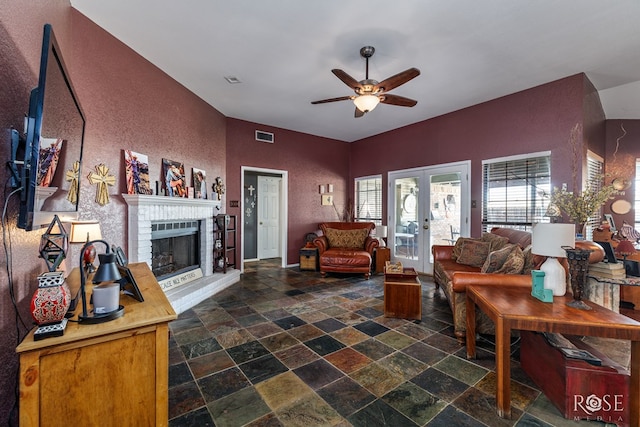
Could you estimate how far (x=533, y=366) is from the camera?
2.00 metres

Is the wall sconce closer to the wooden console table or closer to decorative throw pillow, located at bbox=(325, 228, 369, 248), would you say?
the wooden console table

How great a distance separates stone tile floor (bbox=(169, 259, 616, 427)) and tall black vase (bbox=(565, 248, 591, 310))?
0.69 meters

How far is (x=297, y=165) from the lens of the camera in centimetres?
603

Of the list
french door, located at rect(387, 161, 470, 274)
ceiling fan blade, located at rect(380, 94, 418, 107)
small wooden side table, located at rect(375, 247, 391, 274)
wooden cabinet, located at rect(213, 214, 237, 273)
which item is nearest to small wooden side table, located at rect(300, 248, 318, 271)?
small wooden side table, located at rect(375, 247, 391, 274)

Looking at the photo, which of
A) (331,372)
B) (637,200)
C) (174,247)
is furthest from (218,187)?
(637,200)

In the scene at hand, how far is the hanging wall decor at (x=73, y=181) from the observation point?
180 cm

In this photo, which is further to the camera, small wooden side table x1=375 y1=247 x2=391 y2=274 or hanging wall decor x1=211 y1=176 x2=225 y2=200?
small wooden side table x1=375 y1=247 x2=391 y2=274

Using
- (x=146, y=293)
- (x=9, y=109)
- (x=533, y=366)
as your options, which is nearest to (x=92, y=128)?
(x=9, y=109)

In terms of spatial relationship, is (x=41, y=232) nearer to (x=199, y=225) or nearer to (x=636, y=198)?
(x=199, y=225)

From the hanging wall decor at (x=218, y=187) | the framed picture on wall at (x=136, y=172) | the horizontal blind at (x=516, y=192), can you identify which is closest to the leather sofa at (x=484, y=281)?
the horizontal blind at (x=516, y=192)

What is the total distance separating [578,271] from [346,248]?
3766 mm

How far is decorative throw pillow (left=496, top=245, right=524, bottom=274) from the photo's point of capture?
8.30 feet

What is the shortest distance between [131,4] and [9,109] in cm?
175

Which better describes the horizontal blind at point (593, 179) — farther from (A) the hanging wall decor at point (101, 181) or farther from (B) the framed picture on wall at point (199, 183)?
(A) the hanging wall decor at point (101, 181)
